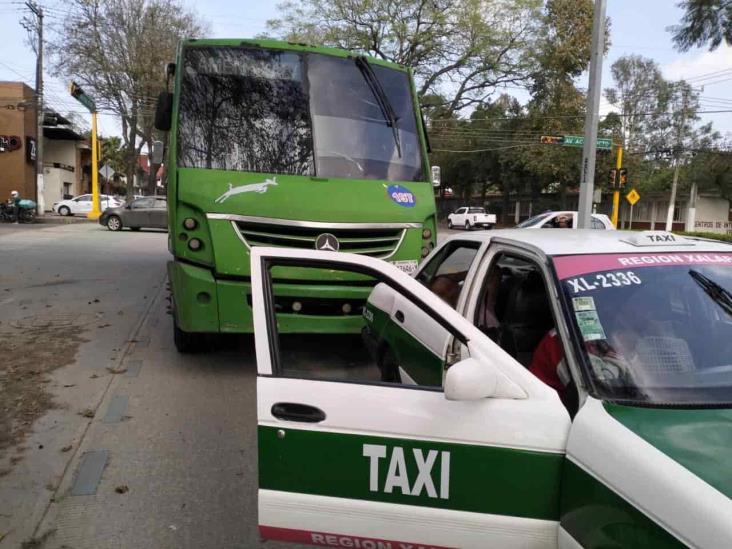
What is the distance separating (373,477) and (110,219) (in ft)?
89.0

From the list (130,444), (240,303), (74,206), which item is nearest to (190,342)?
(240,303)

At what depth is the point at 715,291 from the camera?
8.93ft

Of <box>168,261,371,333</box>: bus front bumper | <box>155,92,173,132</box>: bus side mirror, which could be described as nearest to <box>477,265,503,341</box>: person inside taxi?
<box>168,261,371,333</box>: bus front bumper

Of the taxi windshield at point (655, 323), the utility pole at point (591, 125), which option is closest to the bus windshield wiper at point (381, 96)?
the taxi windshield at point (655, 323)

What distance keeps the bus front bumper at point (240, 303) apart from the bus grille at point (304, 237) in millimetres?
363

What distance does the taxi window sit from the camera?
4062 millimetres

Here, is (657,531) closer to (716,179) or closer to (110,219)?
(110,219)

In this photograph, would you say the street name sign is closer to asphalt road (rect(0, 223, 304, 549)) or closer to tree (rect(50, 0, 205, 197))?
asphalt road (rect(0, 223, 304, 549))

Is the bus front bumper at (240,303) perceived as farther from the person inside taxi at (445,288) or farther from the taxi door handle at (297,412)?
the taxi door handle at (297,412)

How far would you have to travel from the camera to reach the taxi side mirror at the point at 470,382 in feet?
6.78

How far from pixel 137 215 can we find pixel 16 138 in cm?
1721

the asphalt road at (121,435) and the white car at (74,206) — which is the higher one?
the white car at (74,206)

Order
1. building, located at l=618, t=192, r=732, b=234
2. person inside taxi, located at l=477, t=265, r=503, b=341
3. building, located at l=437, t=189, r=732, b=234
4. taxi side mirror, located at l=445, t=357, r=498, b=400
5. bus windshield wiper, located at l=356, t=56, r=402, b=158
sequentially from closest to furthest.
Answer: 1. taxi side mirror, located at l=445, t=357, r=498, b=400
2. person inside taxi, located at l=477, t=265, r=503, b=341
3. bus windshield wiper, located at l=356, t=56, r=402, b=158
4. building, located at l=618, t=192, r=732, b=234
5. building, located at l=437, t=189, r=732, b=234

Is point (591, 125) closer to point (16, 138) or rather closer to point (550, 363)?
point (550, 363)
